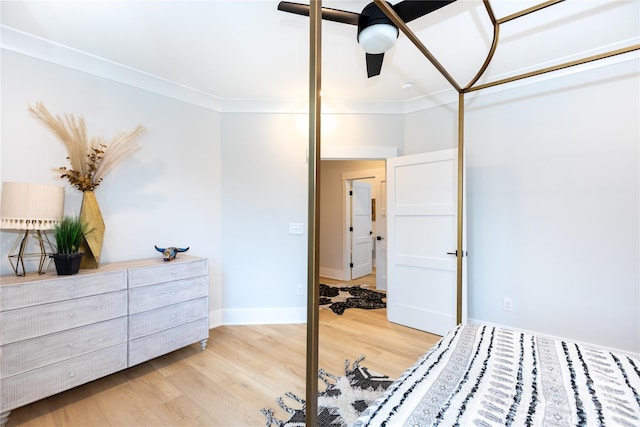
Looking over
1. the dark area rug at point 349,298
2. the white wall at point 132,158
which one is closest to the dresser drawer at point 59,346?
the white wall at point 132,158

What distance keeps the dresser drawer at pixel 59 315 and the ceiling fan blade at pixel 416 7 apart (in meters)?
2.55

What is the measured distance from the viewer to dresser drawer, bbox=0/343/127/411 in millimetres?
1630

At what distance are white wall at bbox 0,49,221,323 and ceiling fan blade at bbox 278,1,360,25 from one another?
1796 mm

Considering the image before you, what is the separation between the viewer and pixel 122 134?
2471mm

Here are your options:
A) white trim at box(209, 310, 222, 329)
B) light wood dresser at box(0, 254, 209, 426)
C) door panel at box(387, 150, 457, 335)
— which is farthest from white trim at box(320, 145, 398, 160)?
white trim at box(209, 310, 222, 329)

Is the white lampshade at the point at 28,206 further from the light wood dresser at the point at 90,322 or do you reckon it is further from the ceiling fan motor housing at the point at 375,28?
the ceiling fan motor housing at the point at 375,28

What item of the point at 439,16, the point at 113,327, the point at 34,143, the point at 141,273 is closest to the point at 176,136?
the point at 34,143

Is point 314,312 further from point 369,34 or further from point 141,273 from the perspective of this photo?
point 141,273

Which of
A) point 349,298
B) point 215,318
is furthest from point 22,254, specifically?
point 349,298

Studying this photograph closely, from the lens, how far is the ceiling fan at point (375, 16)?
1.48 m

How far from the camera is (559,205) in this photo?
8.09ft

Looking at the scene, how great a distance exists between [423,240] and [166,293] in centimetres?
244

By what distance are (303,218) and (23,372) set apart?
236cm

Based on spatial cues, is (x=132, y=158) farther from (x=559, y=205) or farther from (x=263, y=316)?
(x=559, y=205)
